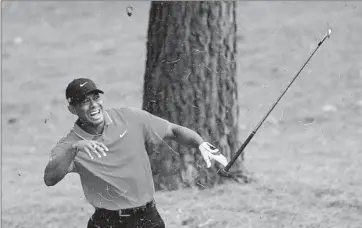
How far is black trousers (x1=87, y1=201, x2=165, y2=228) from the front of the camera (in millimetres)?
4285

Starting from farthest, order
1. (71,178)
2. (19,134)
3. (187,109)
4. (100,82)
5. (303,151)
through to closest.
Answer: (100,82), (19,134), (303,151), (71,178), (187,109)

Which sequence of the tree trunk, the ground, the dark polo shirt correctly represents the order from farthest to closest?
the ground → the tree trunk → the dark polo shirt

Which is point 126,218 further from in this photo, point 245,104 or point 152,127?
point 245,104

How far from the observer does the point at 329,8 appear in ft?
43.8

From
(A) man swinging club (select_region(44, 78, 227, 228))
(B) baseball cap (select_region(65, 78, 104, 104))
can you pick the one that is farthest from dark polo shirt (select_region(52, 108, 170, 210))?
(B) baseball cap (select_region(65, 78, 104, 104))

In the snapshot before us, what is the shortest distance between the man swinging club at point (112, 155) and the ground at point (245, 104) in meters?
1.95

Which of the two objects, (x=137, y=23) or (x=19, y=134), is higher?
(x=137, y=23)

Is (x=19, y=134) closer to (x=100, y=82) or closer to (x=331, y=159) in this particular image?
(x=100, y=82)

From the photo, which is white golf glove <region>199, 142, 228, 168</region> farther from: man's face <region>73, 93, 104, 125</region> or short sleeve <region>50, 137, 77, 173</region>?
short sleeve <region>50, 137, 77, 173</region>

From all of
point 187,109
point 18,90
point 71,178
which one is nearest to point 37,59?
point 18,90

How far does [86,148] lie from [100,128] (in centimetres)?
25

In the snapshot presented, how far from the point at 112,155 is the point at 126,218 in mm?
411

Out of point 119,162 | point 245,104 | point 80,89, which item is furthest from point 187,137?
point 245,104

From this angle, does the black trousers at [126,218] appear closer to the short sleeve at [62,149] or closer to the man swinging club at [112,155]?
the man swinging club at [112,155]
